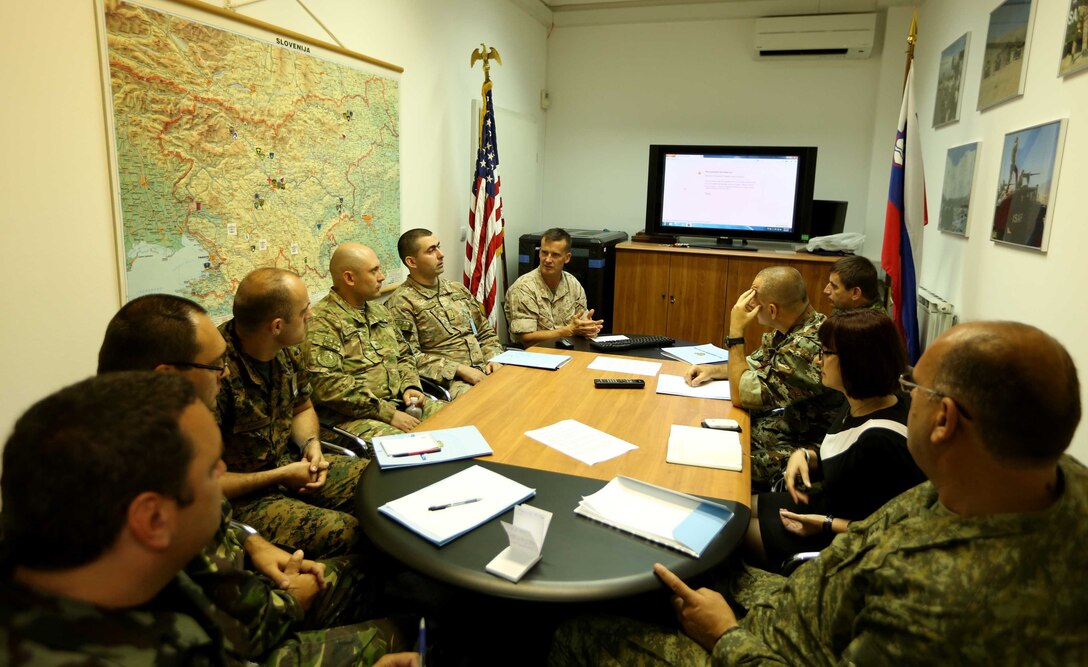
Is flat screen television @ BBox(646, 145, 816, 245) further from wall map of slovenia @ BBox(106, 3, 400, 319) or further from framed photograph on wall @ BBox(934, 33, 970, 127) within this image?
wall map of slovenia @ BBox(106, 3, 400, 319)

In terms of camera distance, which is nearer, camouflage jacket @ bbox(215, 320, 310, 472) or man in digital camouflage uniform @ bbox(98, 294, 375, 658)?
man in digital camouflage uniform @ bbox(98, 294, 375, 658)

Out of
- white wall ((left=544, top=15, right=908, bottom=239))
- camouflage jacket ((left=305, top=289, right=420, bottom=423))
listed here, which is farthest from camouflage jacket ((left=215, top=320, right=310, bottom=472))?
white wall ((left=544, top=15, right=908, bottom=239))

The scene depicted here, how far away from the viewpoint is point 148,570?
87cm

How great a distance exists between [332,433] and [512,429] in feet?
2.77

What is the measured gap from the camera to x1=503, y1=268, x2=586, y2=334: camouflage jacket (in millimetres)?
3846

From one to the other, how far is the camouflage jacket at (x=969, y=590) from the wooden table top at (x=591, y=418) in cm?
57

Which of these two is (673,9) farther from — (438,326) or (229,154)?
(229,154)

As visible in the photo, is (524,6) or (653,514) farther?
(524,6)

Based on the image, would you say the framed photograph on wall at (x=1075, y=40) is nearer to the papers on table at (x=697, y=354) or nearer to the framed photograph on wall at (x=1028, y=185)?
the framed photograph on wall at (x=1028, y=185)

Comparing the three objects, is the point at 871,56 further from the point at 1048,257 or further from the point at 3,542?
the point at 3,542

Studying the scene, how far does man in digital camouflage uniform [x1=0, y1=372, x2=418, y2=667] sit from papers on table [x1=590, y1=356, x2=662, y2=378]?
2.05 meters

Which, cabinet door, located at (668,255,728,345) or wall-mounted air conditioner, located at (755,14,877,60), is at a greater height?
wall-mounted air conditioner, located at (755,14,877,60)

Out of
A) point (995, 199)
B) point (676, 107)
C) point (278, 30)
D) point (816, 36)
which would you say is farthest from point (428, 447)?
point (816, 36)

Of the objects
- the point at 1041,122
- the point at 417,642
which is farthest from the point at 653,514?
the point at 1041,122
